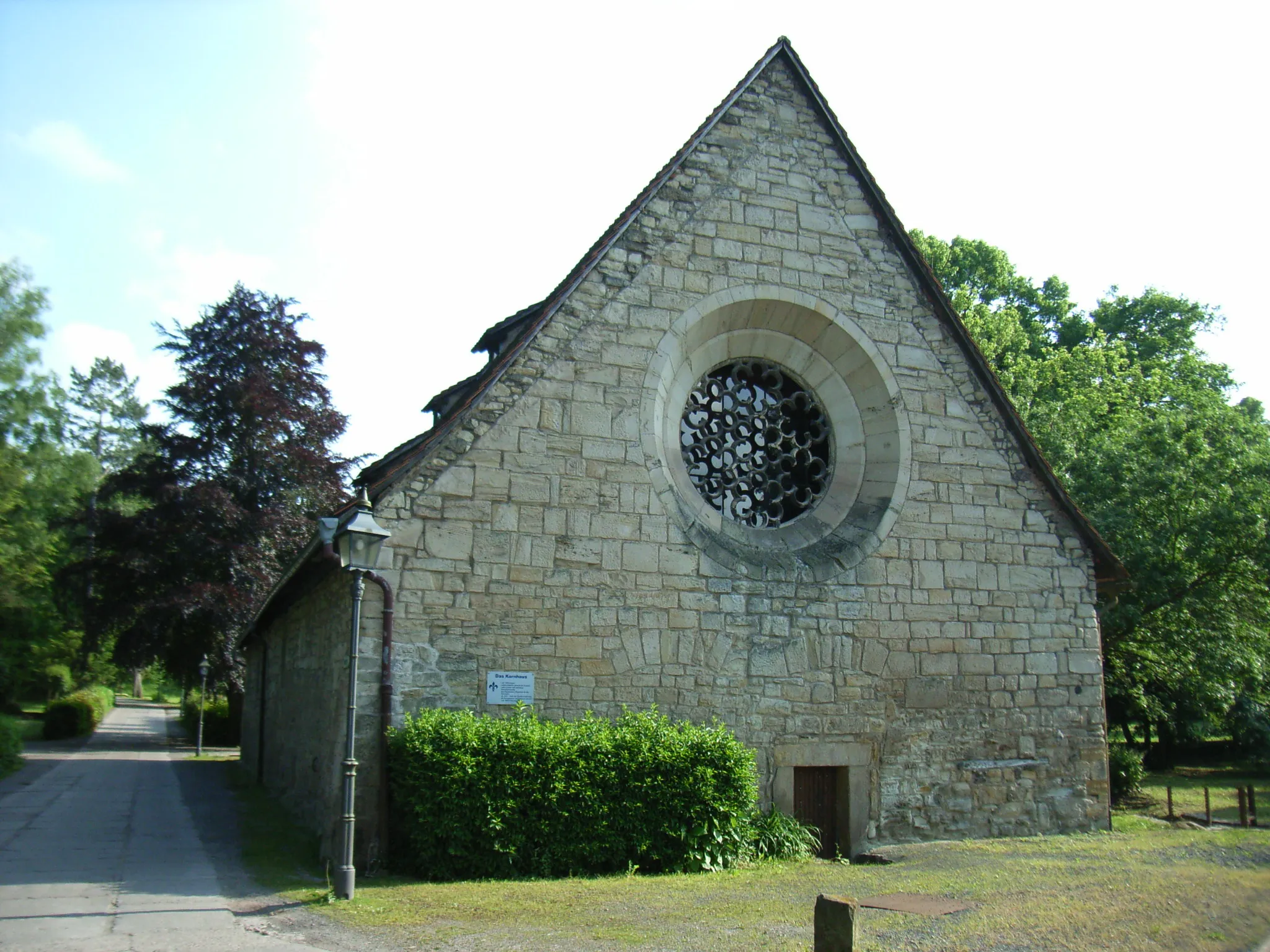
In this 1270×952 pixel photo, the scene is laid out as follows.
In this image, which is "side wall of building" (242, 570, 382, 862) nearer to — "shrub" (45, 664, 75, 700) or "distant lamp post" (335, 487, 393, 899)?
"distant lamp post" (335, 487, 393, 899)

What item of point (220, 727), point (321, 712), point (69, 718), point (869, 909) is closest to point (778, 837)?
point (869, 909)

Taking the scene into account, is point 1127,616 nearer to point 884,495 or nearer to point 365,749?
point 884,495

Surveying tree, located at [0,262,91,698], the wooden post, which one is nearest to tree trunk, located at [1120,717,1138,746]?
the wooden post

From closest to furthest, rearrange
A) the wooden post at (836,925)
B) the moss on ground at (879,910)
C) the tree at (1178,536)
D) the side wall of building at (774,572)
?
the wooden post at (836,925) → the moss on ground at (879,910) → the side wall of building at (774,572) → the tree at (1178,536)

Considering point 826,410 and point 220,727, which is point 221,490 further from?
point 826,410

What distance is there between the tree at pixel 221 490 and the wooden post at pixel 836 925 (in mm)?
23738

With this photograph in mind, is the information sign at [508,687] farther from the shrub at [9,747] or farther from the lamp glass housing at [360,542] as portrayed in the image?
the shrub at [9,747]

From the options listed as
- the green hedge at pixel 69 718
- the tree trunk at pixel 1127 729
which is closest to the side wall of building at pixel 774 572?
the tree trunk at pixel 1127 729

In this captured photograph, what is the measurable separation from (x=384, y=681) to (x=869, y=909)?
15.6ft

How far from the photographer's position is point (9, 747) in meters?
18.9

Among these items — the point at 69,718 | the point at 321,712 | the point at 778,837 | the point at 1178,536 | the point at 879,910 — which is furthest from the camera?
the point at 69,718

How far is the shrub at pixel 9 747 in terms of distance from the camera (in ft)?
60.8

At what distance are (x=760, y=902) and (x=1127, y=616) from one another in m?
12.5

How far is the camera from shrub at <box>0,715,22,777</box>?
18.5 meters
